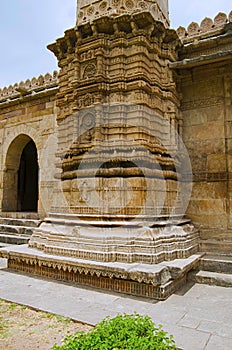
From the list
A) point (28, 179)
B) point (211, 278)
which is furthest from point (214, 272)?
point (28, 179)

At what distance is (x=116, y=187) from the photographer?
5.73 metres

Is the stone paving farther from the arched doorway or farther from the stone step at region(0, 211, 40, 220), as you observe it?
the arched doorway

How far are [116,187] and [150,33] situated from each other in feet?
12.3

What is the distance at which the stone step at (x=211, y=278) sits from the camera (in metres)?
5.21

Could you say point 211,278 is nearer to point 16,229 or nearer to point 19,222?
point 16,229

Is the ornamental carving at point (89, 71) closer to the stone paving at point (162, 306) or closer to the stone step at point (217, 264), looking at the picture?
the stone paving at point (162, 306)

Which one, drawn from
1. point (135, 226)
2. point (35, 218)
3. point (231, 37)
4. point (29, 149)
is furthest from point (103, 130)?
point (29, 149)

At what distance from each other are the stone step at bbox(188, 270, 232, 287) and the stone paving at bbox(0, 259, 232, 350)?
13cm

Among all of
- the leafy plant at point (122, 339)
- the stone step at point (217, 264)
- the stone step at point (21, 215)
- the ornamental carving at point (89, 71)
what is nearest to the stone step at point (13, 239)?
the stone step at point (21, 215)

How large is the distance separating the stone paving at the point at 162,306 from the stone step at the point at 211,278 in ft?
0.44

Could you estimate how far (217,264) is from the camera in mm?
5633

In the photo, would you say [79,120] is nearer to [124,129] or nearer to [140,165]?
[124,129]

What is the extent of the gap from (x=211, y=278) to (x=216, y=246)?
1217 millimetres

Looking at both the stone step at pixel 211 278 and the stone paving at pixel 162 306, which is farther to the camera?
the stone step at pixel 211 278
